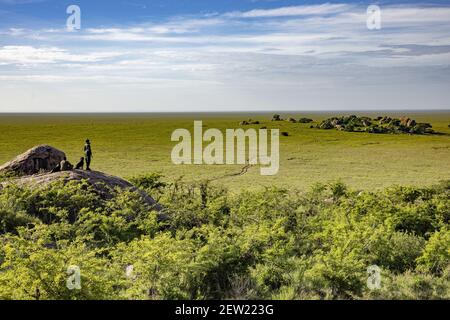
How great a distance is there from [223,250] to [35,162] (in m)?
12.1

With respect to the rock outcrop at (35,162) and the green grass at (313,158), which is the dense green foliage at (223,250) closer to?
the rock outcrop at (35,162)

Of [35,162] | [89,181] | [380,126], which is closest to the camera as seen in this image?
[89,181]

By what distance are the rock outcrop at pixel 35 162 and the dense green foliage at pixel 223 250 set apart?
4.40 metres

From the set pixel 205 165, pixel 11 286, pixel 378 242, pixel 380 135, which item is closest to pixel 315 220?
pixel 378 242

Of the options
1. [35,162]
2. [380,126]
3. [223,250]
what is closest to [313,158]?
[35,162]

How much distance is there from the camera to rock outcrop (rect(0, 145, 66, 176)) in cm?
1833

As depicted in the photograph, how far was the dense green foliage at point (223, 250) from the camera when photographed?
7.94 meters

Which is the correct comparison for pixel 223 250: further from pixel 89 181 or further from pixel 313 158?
pixel 313 158

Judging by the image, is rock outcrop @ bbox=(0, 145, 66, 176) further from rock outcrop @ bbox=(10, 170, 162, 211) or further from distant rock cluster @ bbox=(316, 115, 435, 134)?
distant rock cluster @ bbox=(316, 115, 435, 134)

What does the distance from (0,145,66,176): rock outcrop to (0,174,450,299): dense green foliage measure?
4.40m

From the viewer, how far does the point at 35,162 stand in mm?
18625

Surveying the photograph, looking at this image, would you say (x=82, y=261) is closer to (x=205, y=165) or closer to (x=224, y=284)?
(x=224, y=284)

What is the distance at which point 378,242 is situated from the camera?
33.7ft
